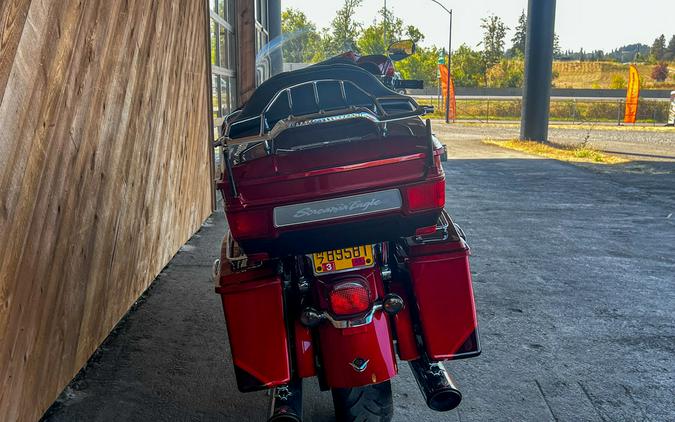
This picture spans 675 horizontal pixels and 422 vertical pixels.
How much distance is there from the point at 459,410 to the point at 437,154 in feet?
4.39

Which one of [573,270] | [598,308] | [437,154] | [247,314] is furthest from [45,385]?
[573,270]

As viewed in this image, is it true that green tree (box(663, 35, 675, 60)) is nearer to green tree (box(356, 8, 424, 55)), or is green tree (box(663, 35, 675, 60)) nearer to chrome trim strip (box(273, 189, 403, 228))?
green tree (box(356, 8, 424, 55))

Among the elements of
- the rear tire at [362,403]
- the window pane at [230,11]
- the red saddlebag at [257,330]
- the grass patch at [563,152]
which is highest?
the window pane at [230,11]

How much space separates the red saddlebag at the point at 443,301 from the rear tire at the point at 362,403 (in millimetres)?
280

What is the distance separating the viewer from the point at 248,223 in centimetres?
260

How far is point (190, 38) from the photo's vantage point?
6.84 metres

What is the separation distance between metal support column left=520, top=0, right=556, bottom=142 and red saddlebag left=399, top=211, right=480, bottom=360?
17.1 meters

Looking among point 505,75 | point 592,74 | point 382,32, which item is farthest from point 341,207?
point 592,74

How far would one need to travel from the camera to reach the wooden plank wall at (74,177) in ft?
8.83

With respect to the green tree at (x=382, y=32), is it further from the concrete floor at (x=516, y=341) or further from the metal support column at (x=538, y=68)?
the concrete floor at (x=516, y=341)

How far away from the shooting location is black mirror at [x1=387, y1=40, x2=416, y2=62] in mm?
5637

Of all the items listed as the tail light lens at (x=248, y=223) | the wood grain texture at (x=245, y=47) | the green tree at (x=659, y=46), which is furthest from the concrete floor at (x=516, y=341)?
the green tree at (x=659, y=46)

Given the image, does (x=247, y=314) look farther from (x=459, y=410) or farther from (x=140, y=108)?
(x=140, y=108)

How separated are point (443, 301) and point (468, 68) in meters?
61.6
